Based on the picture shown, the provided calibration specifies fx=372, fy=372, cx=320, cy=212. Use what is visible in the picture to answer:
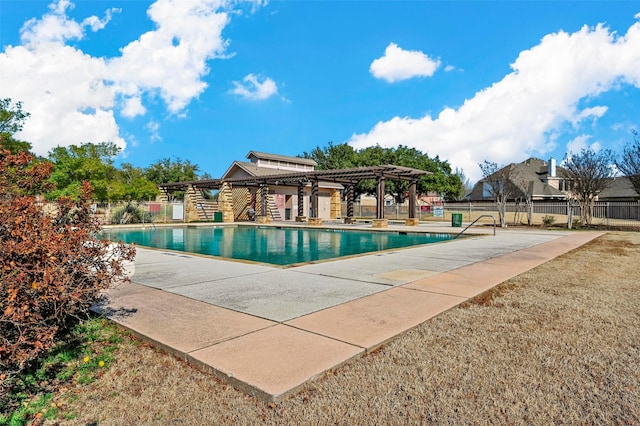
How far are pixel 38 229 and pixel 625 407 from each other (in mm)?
4353

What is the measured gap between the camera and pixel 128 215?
25.4m

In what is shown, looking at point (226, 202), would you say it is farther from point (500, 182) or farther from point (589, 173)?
point (589, 173)

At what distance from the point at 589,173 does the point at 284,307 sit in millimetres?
24204

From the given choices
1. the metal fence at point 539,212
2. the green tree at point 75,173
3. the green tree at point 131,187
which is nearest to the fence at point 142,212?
the green tree at point 75,173

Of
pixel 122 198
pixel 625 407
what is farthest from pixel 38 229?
pixel 122 198

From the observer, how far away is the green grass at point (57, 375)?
2.40 m

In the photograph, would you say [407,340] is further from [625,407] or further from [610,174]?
[610,174]

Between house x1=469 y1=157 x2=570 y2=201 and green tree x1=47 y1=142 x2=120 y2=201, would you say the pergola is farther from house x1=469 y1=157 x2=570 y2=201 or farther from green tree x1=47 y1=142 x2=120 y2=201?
house x1=469 y1=157 x2=570 y2=201

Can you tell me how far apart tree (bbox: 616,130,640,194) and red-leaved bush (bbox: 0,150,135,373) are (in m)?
25.5

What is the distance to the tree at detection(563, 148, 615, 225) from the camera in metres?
22.1

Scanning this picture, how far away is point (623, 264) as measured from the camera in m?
8.27

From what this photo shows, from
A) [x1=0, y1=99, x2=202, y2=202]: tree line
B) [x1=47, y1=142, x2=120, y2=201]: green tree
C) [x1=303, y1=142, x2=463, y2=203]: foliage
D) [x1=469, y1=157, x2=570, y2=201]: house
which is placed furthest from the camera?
[x1=303, y1=142, x2=463, y2=203]: foliage

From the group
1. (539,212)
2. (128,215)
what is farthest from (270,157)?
(539,212)

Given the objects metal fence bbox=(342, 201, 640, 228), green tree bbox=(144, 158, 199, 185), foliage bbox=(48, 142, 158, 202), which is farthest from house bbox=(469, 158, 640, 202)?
green tree bbox=(144, 158, 199, 185)
